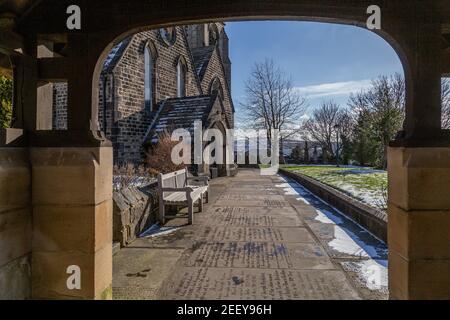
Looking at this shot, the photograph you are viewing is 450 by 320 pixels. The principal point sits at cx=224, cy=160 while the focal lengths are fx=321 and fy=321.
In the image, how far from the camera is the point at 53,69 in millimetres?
3053

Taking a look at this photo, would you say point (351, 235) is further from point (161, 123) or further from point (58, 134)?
point (161, 123)

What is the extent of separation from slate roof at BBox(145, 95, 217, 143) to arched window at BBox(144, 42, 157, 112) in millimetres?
576

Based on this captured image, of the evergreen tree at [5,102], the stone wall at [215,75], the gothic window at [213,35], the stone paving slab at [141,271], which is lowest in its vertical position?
the stone paving slab at [141,271]

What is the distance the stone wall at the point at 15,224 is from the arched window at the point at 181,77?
18680mm

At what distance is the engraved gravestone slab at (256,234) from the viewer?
21.2 ft

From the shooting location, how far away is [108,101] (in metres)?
14.6

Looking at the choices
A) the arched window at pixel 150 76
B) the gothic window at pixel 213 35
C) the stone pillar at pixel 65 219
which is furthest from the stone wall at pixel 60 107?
the gothic window at pixel 213 35

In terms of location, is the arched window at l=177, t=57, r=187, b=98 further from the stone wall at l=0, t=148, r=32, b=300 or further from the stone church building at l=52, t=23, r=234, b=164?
the stone wall at l=0, t=148, r=32, b=300

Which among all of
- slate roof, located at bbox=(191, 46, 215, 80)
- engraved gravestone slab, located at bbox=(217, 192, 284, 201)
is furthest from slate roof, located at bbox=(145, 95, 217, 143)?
slate roof, located at bbox=(191, 46, 215, 80)

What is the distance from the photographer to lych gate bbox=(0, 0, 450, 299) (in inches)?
110

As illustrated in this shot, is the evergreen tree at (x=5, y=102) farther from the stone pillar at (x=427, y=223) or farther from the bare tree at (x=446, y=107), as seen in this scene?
the bare tree at (x=446, y=107)

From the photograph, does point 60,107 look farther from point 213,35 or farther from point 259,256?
point 213,35

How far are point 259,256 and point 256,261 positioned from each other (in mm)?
257
